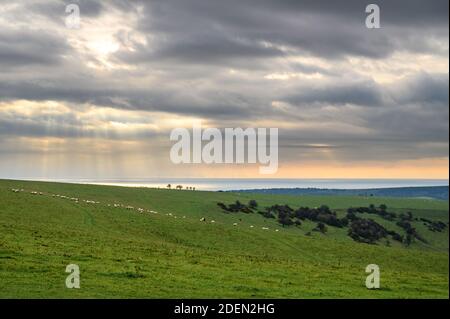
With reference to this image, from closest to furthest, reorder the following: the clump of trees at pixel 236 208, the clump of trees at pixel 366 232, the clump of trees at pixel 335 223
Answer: the clump of trees at pixel 366 232
the clump of trees at pixel 335 223
the clump of trees at pixel 236 208

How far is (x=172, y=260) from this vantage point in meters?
42.6

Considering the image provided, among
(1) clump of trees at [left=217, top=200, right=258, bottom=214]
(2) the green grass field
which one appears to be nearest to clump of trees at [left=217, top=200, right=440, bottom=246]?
(1) clump of trees at [left=217, top=200, right=258, bottom=214]

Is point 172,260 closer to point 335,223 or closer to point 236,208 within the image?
point 236,208

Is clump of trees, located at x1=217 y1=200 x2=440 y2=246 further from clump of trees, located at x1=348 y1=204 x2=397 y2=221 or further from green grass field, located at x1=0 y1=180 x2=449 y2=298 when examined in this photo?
green grass field, located at x1=0 y1=180 x2=449 y2=298

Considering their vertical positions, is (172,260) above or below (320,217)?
above

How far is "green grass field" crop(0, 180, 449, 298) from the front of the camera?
32062mm

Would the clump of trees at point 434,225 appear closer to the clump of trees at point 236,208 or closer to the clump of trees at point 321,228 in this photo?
the clump of trees at point 321,228

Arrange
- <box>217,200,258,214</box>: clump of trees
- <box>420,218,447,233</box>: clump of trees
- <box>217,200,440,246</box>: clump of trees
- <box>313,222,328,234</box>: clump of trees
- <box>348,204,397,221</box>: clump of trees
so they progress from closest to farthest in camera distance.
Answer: <box>313,222,328,234</box>: clump of trees
<box>217,200,440,246</box>: clump of trees
<box>217,200,258,214</box>: clump of trees
<box>420,218,447,233</box>: clump of trees
<box>348,204,397,221</box>: clump of trees

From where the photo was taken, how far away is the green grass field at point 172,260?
105ft

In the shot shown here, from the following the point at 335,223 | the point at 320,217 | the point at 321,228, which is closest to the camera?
the point at 321,228

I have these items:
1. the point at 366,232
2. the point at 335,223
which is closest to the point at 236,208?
the point at 335,223

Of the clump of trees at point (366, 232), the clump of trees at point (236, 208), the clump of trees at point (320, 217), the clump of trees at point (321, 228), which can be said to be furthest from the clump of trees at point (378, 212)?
the clump of trees at point (236, 208)

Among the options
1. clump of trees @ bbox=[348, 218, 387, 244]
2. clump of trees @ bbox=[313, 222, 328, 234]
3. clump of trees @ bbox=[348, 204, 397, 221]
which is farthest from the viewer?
clump of trees @ bbox=[348, 204, 397, 221]
